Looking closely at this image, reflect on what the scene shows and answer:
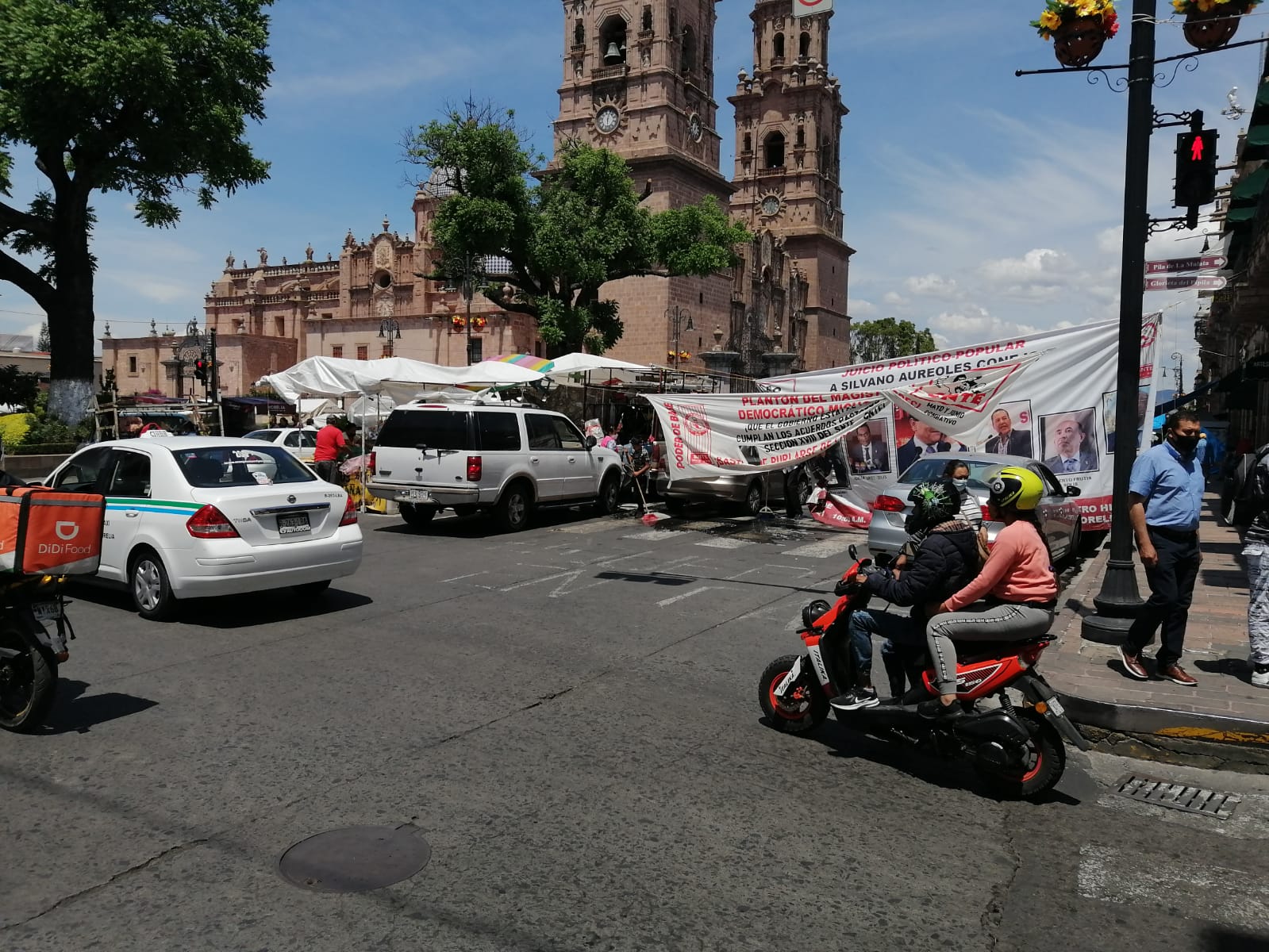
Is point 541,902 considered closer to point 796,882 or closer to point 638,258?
point 796,882

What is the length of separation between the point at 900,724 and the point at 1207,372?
248 ft

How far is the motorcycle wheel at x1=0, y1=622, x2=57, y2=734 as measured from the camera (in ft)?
18.2

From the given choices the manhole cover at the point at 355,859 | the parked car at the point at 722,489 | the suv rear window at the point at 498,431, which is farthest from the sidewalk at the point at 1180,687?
the suv rear window at the point at 498,431

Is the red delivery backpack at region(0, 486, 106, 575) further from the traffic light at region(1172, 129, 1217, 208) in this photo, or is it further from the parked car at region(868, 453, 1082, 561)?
the traffic light at region(1172, 129, 1217, 208)

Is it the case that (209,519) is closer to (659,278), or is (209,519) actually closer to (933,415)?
(933,415)

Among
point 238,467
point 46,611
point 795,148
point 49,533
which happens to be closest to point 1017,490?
point 49,533

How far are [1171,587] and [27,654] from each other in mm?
7280

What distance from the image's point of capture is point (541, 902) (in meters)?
3.76

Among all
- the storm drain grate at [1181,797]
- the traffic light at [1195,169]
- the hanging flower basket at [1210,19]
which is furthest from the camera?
the traffic light at [1195,169]

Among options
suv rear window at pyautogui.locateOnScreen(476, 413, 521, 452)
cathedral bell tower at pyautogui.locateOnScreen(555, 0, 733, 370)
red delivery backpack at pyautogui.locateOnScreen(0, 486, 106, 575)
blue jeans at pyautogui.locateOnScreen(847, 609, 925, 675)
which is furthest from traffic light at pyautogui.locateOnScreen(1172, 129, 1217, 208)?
cathedral bell tower at pyautogui.locateOnScreen(555, 0, 733, 370)

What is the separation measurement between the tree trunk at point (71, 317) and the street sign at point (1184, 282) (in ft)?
85.8

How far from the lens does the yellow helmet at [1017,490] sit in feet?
16.9

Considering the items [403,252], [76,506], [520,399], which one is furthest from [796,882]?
[403,252]

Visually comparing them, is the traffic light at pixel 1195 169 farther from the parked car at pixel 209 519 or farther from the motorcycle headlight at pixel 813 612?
the parked car at pixel 209 519
